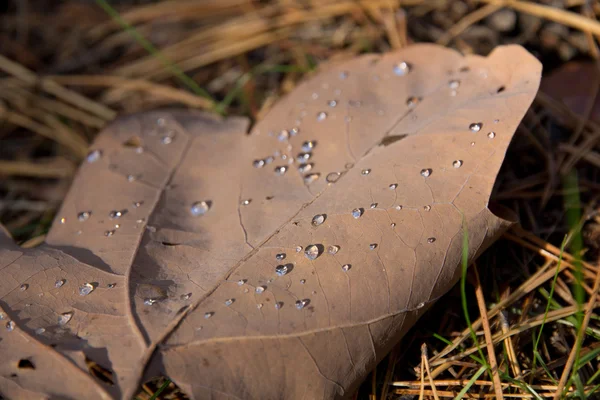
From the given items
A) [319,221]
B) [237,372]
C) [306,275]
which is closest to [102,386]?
[237,372]

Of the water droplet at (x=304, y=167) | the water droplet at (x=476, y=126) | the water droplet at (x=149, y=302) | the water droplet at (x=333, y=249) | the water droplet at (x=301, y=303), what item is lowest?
the water droplet at (x=301, y=303)

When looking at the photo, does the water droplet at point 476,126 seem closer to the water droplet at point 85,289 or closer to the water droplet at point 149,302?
the water droplet at point 149,302

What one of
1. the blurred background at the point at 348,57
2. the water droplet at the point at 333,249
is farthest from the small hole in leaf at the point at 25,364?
the water droplet at the point at 333,249

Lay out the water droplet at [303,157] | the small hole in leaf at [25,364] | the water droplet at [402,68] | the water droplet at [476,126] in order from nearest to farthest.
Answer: the small hole in leaf at [25,364] → the water droplet at [476,126] → the water droplet at [303,157] → the water droplet at [402,68]

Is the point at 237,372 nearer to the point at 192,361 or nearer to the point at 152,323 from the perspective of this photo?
the point at 192,361

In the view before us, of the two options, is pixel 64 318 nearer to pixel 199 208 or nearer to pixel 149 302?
pixel 149 302

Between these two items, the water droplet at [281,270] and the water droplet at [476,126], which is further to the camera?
the water droplet at [476,126]

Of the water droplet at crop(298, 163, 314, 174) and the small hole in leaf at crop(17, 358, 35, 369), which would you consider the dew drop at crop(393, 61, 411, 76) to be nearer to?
the water droplet at crop(298, 163, 314, 174)
